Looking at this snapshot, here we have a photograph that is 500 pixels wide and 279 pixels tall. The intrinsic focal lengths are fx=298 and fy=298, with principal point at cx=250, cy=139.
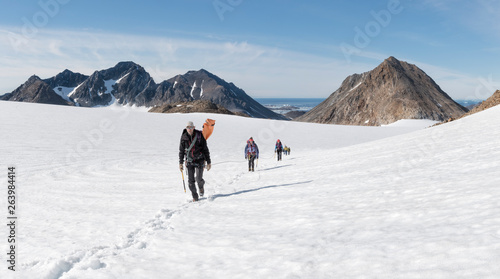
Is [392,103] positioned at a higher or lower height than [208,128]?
higher

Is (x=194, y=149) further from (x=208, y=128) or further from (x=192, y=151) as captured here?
(x=208, y=128)

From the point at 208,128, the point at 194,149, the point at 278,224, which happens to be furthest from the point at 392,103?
the point at 278,224

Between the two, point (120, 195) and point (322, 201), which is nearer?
point (322, 201)

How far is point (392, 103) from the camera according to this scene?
164500 mm

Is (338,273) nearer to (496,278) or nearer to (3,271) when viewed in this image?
(496,278)

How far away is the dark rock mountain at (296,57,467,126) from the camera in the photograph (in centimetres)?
15500

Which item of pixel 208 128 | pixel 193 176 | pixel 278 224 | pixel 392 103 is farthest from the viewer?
pixel 392 103

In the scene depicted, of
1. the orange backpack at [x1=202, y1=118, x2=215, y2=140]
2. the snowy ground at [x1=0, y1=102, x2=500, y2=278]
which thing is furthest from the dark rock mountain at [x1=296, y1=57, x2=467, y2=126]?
the snowy ground at [x1=0, y1=102, x2=500, y2=278]

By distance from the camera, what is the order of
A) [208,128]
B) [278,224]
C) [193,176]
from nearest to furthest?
[278,224], [193,176], [208,128]

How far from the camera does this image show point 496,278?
8.34 feet

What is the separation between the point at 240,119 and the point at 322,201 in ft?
172

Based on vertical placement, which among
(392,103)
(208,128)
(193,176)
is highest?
(392,103)

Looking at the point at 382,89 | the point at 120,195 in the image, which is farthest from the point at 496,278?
the point at 382,89

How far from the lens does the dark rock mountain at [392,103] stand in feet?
509
